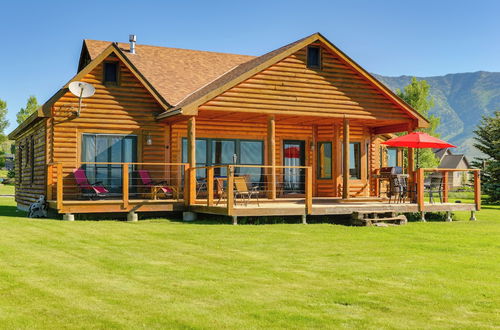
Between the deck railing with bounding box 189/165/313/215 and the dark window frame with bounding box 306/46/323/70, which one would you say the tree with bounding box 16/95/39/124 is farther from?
the dark window frame with bounding box 306/46/323/70

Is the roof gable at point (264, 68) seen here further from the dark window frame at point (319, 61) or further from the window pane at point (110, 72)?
the window pane at point (110, 72)

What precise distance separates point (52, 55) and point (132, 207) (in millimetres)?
19348

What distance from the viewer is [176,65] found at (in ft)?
71.6

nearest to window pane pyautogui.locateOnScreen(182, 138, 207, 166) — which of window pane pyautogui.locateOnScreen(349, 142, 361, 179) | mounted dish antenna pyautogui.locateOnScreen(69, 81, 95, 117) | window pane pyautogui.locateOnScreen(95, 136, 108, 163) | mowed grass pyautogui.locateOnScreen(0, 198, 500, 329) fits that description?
window pane pyautogui.locateOnScreen(95, 136, 108, 163)

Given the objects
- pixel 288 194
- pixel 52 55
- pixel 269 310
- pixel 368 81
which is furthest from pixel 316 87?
pixel 52 55

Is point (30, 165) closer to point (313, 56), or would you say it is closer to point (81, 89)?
point (81, 89)

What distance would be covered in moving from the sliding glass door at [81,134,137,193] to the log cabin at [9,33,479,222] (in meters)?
0.03

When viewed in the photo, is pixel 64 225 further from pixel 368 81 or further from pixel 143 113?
pixel 368 81

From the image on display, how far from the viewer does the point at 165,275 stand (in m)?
7.86

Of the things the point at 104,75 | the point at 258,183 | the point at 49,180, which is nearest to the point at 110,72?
the point at 104,75

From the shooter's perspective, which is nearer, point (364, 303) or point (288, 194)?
point (364, 303)

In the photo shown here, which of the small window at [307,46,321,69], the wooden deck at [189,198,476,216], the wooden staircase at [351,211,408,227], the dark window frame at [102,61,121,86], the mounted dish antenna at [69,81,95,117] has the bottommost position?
the wooden staircase at [351,211,408,227]

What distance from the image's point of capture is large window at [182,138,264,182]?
19270 mm

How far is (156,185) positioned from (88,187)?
6.12 ft
